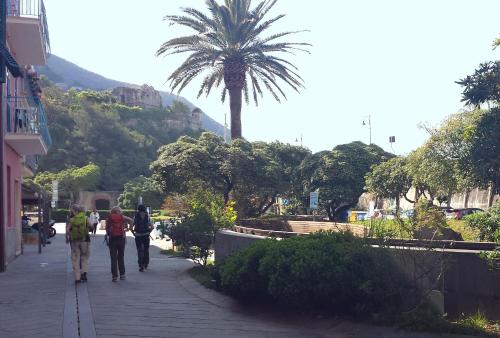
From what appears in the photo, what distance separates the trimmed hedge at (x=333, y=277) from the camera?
9000mm

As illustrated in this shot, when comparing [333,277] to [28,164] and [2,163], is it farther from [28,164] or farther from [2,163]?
[28,164]

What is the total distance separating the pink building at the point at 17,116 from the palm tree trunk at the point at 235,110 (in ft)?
36.9

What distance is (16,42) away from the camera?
763 inches

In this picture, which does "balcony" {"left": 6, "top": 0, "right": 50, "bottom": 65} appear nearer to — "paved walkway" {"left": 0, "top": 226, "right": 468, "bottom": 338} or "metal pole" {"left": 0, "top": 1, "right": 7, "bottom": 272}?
"metal pole" {"left": 0, "top": 1, "right": 7, "bottom": 272}

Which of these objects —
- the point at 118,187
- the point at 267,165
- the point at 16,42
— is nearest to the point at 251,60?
the point at 267,165

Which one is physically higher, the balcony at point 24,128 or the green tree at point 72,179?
the green tree at point 72,179

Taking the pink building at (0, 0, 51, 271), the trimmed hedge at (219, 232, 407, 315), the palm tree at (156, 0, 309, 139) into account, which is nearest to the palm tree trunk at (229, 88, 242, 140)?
the palm tree at (156, 0, 309, 139)

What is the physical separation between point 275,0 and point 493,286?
26.1 m

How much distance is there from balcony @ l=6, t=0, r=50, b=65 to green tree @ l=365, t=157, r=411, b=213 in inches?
857

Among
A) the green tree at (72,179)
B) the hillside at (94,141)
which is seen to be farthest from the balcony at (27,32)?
the hillside at (94,141)

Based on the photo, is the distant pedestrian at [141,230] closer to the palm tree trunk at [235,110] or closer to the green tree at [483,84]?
the green tree at [483,84]

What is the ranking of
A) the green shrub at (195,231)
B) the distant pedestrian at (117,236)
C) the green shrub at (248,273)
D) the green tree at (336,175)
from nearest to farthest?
the green shrub at (248,273)
the distant pedestrian at (117,236)
the green shrub at (195,231)
the green tree at (336,175)

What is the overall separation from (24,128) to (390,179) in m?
27.8

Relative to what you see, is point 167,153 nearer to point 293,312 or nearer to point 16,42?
point 16,42
